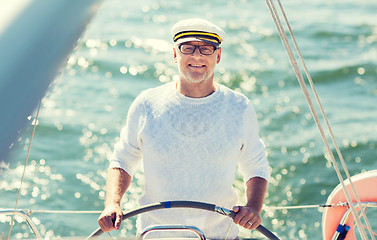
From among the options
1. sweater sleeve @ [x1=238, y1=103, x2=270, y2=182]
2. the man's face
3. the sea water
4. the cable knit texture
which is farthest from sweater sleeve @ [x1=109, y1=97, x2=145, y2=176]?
the sea water

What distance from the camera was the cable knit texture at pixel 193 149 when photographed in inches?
84.0

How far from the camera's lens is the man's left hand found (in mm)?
1940

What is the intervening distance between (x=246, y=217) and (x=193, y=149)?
0.33m

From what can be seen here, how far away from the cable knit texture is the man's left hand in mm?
213

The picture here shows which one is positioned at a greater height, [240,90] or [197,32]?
[240,90]

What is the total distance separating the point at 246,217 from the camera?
6.41 ft

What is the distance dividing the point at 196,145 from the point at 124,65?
577cm

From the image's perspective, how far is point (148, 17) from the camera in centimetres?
913

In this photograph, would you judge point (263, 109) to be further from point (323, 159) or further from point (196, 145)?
point (196, 145)

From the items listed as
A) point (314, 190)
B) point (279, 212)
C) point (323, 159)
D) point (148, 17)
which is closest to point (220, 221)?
point (279, 212)

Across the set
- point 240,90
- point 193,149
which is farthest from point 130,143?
point 240,90

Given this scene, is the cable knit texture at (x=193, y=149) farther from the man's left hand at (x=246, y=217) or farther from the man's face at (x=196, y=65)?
the man's left hand at (x=246, y=217)

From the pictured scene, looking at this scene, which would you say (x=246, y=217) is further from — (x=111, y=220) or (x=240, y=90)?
(x=240, y=90)

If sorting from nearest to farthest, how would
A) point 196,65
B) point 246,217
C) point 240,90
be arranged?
point 246,217
point 196,65
point 240,90
